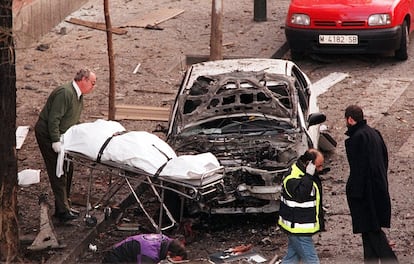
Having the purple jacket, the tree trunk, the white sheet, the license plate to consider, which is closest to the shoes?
the white sheet

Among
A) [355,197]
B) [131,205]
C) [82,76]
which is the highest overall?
[82,76]

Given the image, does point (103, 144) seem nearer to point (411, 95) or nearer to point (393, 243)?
point (393, 243)

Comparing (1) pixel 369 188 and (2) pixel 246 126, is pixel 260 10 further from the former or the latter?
(1) pixel 369 188

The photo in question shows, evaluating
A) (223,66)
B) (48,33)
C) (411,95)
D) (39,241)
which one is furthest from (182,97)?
(48,33)

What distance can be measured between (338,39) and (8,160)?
8.39 metres

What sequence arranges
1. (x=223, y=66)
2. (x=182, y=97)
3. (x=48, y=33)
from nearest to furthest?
(x=182, y=97)
(x=223, y=66)
(x=48, y=33)

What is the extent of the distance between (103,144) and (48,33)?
9.23 meters

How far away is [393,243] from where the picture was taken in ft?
34.5

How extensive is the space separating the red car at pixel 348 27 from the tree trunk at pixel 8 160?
8224 millimetres

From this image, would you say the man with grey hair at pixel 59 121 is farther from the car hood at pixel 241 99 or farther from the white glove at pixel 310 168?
the white glove at pixel 310 168

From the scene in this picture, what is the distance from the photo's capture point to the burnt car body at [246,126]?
35.4 feet

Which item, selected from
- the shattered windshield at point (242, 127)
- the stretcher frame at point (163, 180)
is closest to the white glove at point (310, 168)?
the stretcher frame at point (163, 180)

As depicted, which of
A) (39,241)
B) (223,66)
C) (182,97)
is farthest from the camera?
(223,66)

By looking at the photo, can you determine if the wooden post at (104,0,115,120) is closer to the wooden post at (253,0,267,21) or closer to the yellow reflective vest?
the yellow reflective vest
